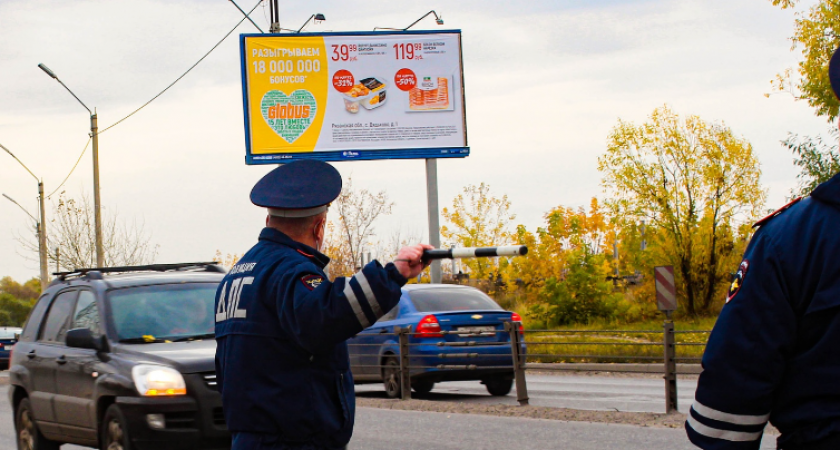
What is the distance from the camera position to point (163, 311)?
9.07 m

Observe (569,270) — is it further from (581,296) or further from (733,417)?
(733,417)

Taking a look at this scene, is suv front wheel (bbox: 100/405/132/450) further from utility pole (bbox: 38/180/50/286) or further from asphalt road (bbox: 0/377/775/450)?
utility pole (bbox: 38/180/50/286)

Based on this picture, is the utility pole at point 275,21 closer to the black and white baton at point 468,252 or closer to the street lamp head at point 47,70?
the street lamp head at point 47,70

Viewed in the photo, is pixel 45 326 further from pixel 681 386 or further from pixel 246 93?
pixel 246 93

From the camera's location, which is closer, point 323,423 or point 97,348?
point 323,423

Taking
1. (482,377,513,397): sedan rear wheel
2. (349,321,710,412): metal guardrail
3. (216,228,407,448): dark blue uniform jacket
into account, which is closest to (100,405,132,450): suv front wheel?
(216,228,407,448): dark blue uniform jacket

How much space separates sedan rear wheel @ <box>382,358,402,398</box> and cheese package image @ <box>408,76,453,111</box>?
44.0 feet

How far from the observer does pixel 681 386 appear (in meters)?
15.9

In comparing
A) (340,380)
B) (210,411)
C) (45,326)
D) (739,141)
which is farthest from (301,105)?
(340,380)

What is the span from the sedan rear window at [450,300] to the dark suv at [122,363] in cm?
498

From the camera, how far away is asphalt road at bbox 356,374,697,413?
516 inches

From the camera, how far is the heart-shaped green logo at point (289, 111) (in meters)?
26.5

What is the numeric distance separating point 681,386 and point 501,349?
3607mm

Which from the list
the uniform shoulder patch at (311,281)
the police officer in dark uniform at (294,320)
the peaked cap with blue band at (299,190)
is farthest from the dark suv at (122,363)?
the uniform shoulder patch at (311,281)
